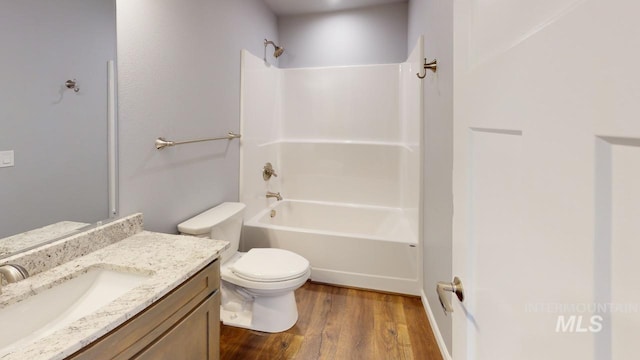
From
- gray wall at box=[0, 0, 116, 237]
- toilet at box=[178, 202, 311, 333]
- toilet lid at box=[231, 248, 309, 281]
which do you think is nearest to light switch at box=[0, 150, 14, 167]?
gray wall at box=[0, 0, 116, 237]

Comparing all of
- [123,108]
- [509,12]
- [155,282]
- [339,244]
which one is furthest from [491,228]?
[339,244]

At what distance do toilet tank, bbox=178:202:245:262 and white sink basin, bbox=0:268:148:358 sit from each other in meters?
0.67

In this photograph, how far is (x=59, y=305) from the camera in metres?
0.94

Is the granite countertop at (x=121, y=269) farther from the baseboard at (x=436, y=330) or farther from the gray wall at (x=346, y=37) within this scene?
the gray wall at (x=346, y=37)

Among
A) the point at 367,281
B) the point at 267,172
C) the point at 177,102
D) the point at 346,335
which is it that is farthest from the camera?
the point at 267,172

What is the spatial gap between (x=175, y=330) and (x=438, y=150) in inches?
63.4

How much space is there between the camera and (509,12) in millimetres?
497

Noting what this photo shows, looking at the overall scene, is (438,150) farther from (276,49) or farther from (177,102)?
(276,49)

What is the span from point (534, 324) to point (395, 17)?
3.32m

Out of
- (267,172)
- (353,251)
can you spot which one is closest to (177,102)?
(267,172)

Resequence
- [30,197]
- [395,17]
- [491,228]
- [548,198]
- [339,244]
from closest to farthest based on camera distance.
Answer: [548,198] → [491,228] → [30,197] → [339,244] → [395,17]

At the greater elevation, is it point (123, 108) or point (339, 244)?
point (123, 108)

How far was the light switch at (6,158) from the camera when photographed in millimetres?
915

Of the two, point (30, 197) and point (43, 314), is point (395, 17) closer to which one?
point (30, 197)
